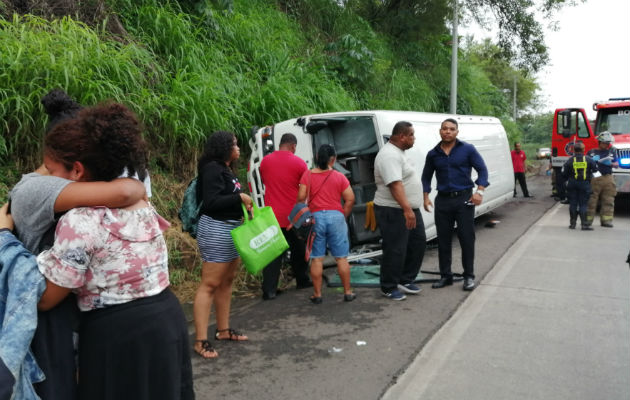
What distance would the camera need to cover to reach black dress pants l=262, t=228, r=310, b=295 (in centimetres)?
605

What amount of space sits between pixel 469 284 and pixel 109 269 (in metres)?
5.01

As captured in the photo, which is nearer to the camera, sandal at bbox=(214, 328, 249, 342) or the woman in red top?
sandal at bbox=(214, 328, 249, 342)

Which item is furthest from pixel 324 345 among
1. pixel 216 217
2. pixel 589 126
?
pixel 589 126

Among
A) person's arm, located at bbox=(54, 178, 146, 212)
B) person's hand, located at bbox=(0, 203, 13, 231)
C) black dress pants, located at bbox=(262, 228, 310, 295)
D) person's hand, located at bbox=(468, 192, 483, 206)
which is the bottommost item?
black dress pants, located at bbox=(262, 228, 310, 295)

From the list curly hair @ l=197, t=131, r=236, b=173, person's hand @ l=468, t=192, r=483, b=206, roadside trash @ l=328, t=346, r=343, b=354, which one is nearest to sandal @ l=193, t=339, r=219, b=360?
roadside trash @ l=328, t=346, r=343, b=354

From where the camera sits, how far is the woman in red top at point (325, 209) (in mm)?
5770

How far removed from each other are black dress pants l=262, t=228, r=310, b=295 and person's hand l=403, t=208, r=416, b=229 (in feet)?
4.48

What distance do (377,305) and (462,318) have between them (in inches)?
35.8

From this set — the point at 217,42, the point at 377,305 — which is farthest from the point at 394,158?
the point at 217,42

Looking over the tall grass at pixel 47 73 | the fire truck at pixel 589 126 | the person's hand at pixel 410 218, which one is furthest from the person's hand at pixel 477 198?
the fire truck at pixel 589 126

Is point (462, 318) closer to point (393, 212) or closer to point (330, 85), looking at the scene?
point (393, 212)

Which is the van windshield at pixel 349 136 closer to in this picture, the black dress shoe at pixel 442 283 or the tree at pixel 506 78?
the black dress shoe at pixel 442 283

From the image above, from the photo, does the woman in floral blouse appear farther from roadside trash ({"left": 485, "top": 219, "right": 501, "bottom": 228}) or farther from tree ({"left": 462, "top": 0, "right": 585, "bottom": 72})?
tree ({"left": 462, "top": 0, "right": 585, "bottom": 72})

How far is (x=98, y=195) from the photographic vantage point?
1.96 meters
